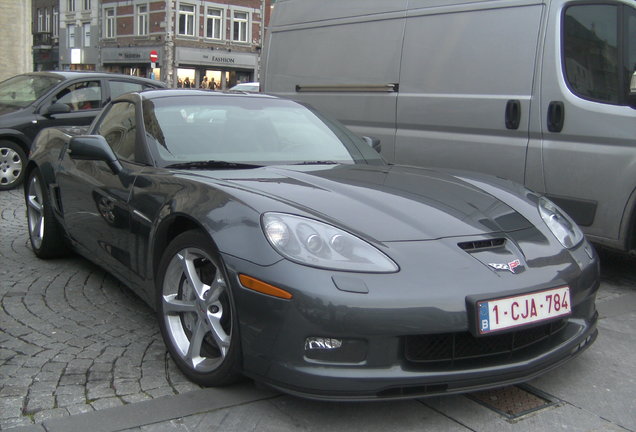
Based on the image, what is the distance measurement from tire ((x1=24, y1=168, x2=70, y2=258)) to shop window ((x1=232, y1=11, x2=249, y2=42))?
A: 4375 cm

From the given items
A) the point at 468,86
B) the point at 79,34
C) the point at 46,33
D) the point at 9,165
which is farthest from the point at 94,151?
the point at 46,33

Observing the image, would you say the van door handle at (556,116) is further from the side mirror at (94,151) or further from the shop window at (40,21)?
the shop window at (40,21)

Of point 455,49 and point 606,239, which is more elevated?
point 455,49

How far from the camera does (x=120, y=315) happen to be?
3783 mm

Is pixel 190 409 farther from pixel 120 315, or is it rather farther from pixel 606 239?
pixel 606 239

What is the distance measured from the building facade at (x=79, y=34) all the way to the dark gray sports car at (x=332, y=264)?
4986 centimetres

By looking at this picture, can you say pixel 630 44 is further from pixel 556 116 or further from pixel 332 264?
pixel 332 264

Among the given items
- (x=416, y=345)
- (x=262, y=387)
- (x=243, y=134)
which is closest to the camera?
(x=416, y=345)

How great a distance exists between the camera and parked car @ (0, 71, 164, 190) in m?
8.32

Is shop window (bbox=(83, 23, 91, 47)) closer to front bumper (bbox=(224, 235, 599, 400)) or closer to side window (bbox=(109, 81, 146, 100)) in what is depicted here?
side window (bbox=(109, 81, 146, 100))

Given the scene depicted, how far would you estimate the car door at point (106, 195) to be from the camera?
11.7 feet

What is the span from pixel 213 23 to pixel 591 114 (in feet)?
145

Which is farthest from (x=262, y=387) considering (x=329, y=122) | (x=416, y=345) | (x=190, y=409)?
(x=329, y=122)

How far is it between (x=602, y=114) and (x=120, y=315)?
10.8ft
